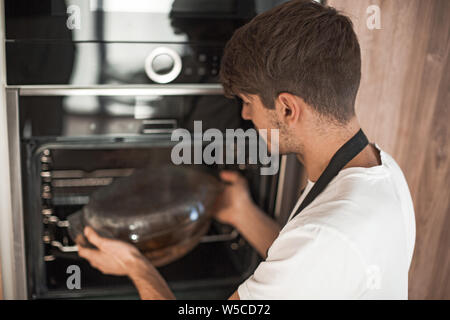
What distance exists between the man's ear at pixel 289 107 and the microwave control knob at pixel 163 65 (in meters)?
0.27

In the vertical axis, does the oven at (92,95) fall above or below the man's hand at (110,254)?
above

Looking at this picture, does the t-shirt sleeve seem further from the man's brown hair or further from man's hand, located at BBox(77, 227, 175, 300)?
man's hand, located at BBox(77, 227, 175, 300)

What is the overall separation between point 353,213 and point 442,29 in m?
0.67

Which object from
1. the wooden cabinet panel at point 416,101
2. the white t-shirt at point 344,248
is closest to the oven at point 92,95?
the wooden cabinet panel at point 416,101

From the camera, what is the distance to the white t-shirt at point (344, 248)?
0.80 m

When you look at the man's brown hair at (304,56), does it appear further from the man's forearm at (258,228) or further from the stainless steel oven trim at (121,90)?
the man's forearm at (258,228)

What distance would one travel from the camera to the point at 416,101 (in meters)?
1.29

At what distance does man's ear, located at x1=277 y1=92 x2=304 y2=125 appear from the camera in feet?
2.99

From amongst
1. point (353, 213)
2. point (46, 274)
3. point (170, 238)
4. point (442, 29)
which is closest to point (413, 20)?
point (442, 29)

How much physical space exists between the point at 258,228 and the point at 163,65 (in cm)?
50

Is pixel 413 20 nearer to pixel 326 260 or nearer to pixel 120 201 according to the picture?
pixel 326 260

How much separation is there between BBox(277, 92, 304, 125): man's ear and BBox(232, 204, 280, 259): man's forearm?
16.2 inches

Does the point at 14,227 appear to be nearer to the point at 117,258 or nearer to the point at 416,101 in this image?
the point at 117,258

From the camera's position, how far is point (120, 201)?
126cm
